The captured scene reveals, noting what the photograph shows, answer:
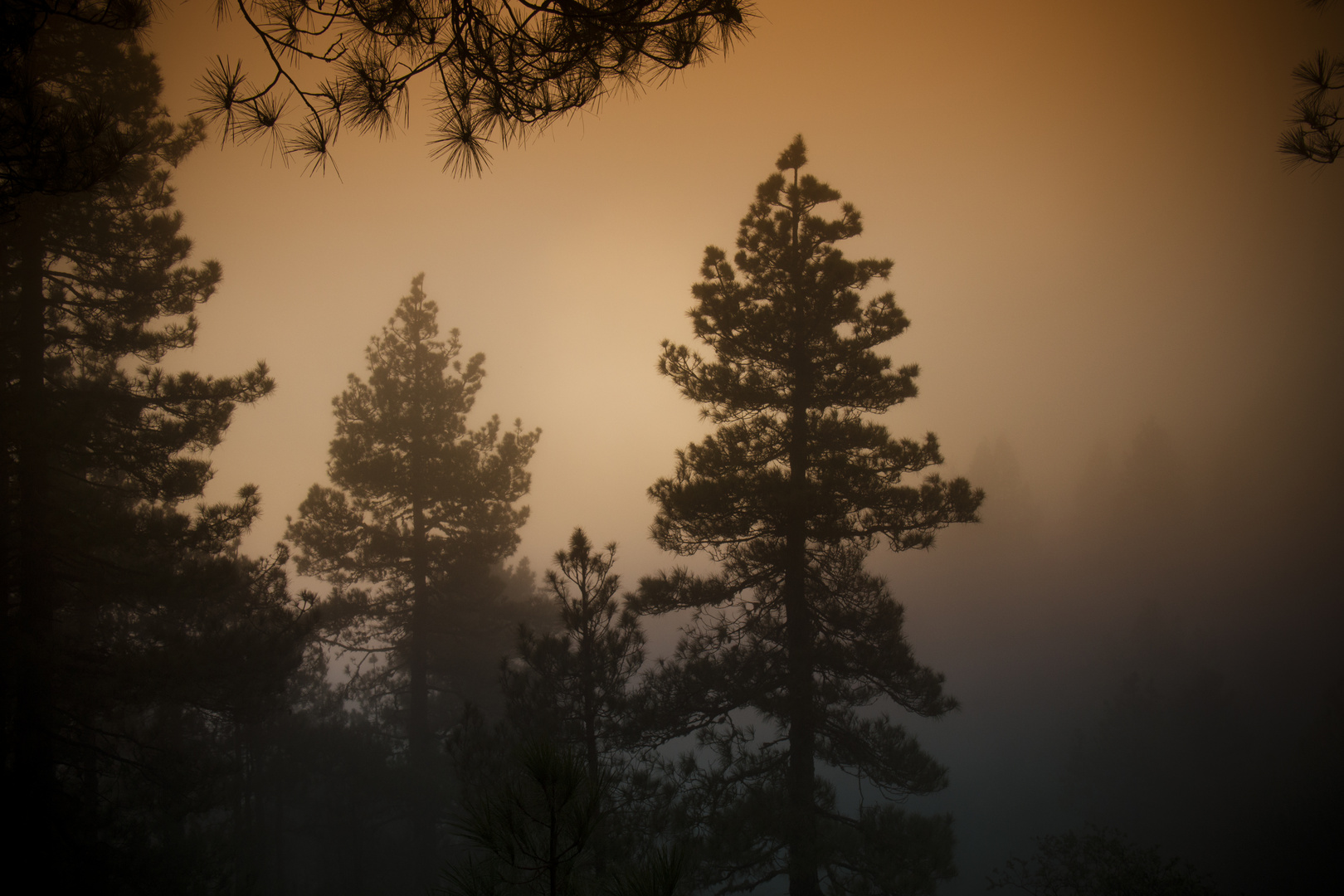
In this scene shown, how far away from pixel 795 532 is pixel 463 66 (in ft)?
25.0

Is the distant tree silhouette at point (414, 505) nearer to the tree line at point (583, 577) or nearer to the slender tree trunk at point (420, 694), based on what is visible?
the slender tree trunk at point (420, 694)

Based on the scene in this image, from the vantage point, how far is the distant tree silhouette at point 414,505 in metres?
14.6

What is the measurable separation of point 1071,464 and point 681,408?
4589 inches

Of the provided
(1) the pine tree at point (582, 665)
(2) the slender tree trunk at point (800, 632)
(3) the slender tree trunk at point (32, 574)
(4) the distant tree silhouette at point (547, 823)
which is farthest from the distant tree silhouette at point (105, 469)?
(2) the slender tree trunk at point (800, 632)

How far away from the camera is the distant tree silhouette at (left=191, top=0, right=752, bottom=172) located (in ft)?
13.9

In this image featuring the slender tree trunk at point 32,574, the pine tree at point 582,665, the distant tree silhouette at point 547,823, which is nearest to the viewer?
the distant tree silhouette at point 547,823

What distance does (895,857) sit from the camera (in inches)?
327

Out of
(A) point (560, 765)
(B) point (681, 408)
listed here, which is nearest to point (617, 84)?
(A) point (560, 765)

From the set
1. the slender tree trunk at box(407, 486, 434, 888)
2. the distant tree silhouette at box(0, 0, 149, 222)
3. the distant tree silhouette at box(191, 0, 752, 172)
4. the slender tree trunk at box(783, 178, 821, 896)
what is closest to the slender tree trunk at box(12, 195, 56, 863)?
the distant tree silhouette at box(0, 0, 149, 222)

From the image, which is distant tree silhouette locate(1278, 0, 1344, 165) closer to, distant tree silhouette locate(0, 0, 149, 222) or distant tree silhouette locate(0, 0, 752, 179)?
distant tree silhouette locate(0, 0, 752, 179)

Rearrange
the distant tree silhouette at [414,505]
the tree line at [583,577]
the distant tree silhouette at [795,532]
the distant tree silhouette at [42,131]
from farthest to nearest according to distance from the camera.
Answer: the distant tree silhouette at [414,505] < the distant tree silhouette at [795,532] < the tree line at [583,577] < the distant tree silhouette at [42,131]

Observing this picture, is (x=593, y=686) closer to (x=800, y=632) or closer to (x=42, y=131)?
(x=800, y=632)

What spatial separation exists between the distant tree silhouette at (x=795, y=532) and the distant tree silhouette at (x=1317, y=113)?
5084mm

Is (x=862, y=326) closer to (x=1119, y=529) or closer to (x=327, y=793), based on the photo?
(x=327, y=793)
